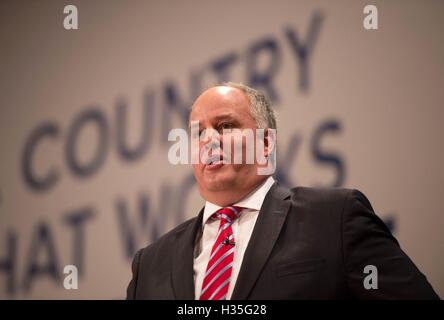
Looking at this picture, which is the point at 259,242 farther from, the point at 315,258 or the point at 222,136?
the point at 222,136

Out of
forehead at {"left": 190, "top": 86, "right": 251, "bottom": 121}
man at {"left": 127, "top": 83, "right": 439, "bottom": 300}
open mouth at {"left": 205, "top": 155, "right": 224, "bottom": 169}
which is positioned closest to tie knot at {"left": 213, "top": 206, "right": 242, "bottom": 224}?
man at {"left": 127, "top": 83, "right": 439, "bottom": 300}

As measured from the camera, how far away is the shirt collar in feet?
4.01

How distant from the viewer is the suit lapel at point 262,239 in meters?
Answer: 1.04

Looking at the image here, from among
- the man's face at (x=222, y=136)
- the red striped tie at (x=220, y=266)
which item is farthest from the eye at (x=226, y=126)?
the red striped tie at (x=220, y=266)

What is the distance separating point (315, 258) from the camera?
3.47ft

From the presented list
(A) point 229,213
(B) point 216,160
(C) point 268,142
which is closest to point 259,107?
(C) point 268,142

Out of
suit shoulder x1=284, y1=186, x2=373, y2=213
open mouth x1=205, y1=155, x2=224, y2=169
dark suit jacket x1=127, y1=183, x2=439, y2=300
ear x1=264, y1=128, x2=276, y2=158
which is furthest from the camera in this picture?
ear x1=264, y1=128, x2=276, y2=158

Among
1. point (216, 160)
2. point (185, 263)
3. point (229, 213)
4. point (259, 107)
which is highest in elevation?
point (259, 107)

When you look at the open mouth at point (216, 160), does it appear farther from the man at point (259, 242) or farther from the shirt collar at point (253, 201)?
the shirt collar at point (253, 201)

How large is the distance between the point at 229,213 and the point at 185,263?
0.54 ft

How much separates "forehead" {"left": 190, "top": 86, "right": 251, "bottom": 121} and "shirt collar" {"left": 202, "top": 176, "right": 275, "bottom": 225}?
7.8 inches

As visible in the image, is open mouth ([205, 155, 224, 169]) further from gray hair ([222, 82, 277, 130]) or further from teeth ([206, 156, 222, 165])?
gray hair ([222, 82, 277, 130])

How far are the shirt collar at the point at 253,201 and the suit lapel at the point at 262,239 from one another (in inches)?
0.8
